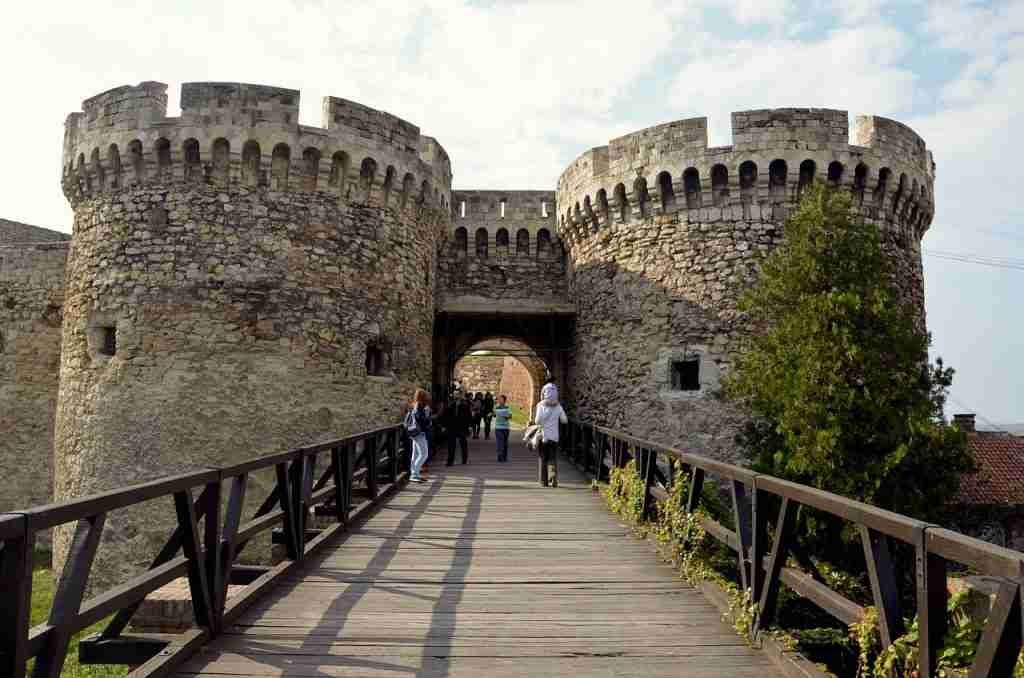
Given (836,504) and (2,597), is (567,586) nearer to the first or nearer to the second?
(836,504)

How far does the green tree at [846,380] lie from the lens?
9.50 meters

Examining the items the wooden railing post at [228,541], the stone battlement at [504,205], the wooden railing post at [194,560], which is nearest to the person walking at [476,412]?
the stone battlement at [504,205]

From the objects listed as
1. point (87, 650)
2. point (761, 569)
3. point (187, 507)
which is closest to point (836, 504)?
point (761, 569)

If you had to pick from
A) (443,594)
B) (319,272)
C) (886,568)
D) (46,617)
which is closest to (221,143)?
(319,272)

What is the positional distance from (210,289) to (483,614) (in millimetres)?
7471

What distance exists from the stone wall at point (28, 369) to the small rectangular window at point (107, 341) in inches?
182

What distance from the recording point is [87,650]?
3033mm

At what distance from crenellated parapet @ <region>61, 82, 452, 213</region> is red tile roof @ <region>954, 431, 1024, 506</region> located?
46.4 feet

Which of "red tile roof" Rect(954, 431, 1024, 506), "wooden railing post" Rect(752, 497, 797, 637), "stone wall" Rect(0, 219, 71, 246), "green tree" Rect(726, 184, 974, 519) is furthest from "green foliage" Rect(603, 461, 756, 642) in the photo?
"stone wall" Rect(0, 219, 71, 246)

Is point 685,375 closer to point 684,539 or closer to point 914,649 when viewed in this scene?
point 684,539

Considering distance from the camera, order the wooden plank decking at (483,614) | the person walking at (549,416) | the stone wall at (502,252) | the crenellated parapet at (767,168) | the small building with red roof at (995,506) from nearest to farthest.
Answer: the wooden plank decking at (483,614) < the person walking at (549,416) < the crenellated parapet at (767,168) < the stone wall at (502,252) < the small building with red roof at (995,506)

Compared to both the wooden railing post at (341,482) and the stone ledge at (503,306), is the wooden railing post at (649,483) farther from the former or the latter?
the stone ledge at (503,306)

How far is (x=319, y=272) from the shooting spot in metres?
10.2

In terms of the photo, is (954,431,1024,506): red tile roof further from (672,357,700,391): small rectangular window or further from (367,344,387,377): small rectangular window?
(367,344,387,377): small rectangular window
